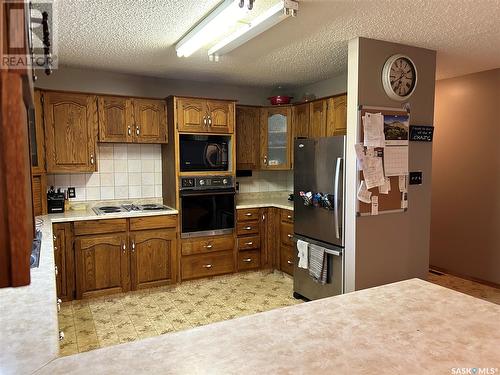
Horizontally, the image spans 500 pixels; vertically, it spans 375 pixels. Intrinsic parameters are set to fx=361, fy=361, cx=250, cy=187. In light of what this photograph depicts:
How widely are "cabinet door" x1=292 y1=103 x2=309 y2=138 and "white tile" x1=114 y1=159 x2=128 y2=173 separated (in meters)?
2.09

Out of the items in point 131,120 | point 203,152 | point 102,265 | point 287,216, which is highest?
point 131,120

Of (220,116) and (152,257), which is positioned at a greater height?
(220,116)

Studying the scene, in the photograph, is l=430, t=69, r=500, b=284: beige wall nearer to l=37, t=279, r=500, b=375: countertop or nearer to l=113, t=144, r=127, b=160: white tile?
l=37, t=279, r=500, b=375: countertop

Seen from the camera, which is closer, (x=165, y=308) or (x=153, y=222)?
(x=165, y=308)

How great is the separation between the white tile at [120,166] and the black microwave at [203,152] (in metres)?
0.75

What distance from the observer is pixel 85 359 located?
0.94 metres

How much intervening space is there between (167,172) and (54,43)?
172 centimetres

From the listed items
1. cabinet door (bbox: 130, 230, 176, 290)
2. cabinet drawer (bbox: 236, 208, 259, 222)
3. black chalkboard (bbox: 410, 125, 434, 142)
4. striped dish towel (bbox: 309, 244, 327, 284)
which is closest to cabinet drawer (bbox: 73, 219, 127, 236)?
cabinet door (bbox: 130, 230, 176, 290)

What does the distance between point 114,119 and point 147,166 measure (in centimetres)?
72

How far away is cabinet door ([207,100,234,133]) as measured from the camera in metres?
4.05

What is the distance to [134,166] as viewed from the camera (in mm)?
4262

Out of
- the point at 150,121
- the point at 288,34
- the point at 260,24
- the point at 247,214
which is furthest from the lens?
the point at 247,214

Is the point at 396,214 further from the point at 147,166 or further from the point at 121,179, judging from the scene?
the point at 121,179

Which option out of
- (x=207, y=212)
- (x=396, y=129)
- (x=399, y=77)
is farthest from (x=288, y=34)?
(x=207, y=212)
